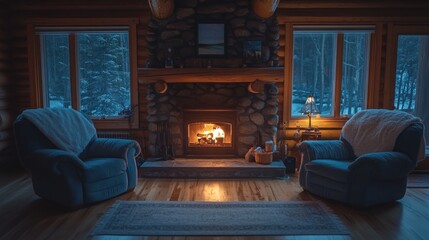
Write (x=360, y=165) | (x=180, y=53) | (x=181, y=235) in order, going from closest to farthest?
1. (x=181, y=235)
2. (x=360, y=165)
3. (x=180, y=53)

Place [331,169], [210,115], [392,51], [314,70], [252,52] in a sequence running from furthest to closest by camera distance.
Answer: [314,70] < [392,51] < [210,115] < [252,52] < [331,169]

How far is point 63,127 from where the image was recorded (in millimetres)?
3738

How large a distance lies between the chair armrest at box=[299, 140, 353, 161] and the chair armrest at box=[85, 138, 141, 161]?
6.84 ft

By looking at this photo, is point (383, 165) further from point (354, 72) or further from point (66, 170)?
point (66, 170)

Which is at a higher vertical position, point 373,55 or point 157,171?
point 373,55

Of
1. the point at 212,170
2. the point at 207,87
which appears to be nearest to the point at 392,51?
the point at 207,87

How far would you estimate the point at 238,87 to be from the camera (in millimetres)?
4859

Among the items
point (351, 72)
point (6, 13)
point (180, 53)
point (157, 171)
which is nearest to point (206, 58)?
point (180, 53)

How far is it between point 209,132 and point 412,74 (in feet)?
10.7

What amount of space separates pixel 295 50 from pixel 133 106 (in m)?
2.65

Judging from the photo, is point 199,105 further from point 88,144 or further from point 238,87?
point 88,144

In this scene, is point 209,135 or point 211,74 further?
point 209,135

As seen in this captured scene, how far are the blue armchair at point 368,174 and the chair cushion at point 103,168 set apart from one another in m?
2.15

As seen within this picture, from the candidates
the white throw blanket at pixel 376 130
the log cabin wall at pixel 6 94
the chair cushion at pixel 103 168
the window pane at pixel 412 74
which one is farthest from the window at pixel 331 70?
the log cabin wall at pixel 6 94
